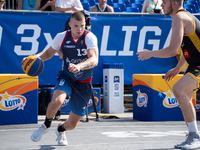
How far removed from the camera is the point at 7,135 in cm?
638

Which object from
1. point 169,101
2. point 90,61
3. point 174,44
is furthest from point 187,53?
point 169,101

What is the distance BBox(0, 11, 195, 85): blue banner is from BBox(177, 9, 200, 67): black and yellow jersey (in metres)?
5.30

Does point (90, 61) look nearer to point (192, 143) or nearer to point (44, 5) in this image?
point (192, 143)

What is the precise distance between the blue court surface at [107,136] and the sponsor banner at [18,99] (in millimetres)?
287

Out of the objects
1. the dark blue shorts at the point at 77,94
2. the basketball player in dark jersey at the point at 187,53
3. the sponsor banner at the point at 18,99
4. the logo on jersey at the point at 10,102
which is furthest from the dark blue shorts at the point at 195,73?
the logo on jersey at the point at 10,102

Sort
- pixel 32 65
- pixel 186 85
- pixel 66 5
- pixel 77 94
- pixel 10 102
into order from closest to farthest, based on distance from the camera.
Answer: pixel 186 85, pixel 32 65, pixel 77 94, pixel 10 102, pixel 66 5

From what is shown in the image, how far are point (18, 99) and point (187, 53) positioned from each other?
426cm

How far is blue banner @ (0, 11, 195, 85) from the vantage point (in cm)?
945

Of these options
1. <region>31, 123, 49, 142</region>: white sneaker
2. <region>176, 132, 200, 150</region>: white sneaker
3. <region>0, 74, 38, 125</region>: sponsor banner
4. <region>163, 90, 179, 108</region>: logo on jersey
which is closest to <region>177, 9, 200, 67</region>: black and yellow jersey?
<region>176, 132, 200, 150</region>: white sneaker

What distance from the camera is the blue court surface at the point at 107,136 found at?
520 cm

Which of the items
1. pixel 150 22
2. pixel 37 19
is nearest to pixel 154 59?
pixel 150 22

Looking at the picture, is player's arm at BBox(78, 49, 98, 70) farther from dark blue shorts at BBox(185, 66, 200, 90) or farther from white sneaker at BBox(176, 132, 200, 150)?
white sneaker at BBox(176, 132, 200, 150)

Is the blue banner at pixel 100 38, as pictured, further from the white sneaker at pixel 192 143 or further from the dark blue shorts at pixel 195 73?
the white sneaker at pixel 192 143

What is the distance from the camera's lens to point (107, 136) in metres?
6.16
